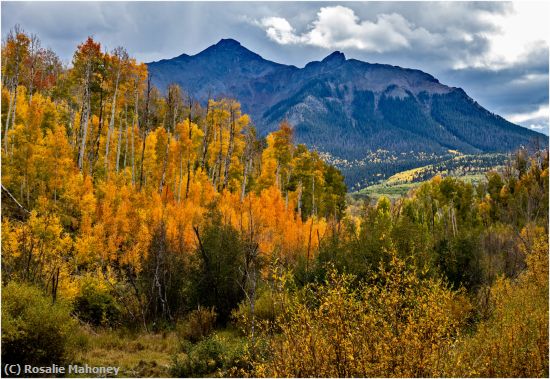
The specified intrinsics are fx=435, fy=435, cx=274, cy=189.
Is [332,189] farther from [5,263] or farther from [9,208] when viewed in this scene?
[5,263]

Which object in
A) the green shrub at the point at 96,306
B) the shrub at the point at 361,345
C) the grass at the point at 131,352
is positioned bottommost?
the grass at the point at 131,352

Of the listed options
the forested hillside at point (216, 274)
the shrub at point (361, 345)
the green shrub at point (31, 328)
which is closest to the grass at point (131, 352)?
the forested hillside at point (216, 274)

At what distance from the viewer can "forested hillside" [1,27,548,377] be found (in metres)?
7.57

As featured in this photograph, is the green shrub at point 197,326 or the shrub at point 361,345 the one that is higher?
the shrub at point 361,345

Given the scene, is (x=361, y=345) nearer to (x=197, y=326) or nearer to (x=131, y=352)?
(x=131, y=352)

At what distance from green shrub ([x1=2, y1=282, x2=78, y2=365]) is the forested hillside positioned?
0.17 feet

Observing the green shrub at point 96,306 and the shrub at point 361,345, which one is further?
the green shrub at point 96,306

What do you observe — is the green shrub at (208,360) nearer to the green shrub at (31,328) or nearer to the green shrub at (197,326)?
the green shrub at (31,328)

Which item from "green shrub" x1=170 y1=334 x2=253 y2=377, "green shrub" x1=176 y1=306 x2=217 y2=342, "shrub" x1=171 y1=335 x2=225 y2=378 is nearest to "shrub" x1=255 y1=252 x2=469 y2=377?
"green shrub" x1=170 y1=334 x2=253 y2=377

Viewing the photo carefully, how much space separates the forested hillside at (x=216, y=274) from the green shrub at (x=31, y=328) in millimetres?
52

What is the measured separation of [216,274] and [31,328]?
1068 cm

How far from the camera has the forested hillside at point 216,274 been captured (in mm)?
7570

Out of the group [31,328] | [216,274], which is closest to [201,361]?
[31,328]

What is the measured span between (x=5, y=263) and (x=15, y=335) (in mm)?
4453
